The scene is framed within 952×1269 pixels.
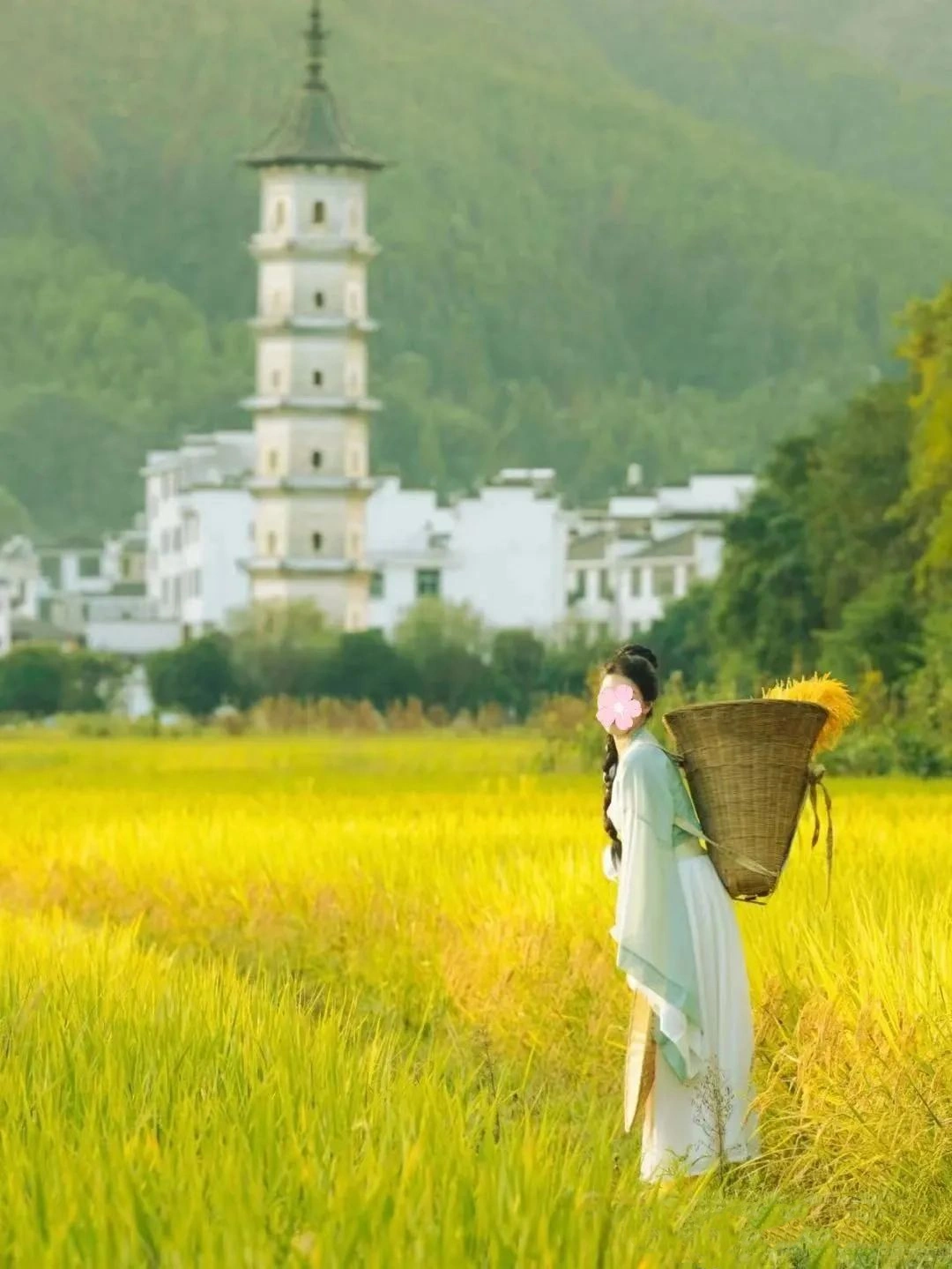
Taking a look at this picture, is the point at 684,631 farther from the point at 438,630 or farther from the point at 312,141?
the point at 312,141

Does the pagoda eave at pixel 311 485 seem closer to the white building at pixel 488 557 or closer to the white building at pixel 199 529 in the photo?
the white building at pixel 199 529

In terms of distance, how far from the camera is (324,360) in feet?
369

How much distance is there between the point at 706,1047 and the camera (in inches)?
329

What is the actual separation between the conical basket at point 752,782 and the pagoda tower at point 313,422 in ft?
336

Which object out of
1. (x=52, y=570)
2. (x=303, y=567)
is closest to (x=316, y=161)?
(x=303, y=567)

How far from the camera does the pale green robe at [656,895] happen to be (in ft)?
27.1

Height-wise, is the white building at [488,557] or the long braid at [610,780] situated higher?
the white building at [488,557]

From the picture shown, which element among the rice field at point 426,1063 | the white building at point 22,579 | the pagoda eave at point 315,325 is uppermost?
the pagoda eave at point 315,325

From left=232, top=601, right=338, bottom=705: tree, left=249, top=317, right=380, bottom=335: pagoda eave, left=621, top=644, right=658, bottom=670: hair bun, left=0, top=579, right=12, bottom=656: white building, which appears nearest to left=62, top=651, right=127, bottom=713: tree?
left=232, top=601, right=338, bottom=705: tree

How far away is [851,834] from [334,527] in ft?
308

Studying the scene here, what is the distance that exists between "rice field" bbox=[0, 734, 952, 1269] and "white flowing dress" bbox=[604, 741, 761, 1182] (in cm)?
14

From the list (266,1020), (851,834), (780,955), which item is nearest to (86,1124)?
(266,1020)

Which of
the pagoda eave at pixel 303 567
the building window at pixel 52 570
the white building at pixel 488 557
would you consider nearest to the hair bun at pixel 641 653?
the pagoda eave at pixel 303 567

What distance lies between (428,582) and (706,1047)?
419 ft
